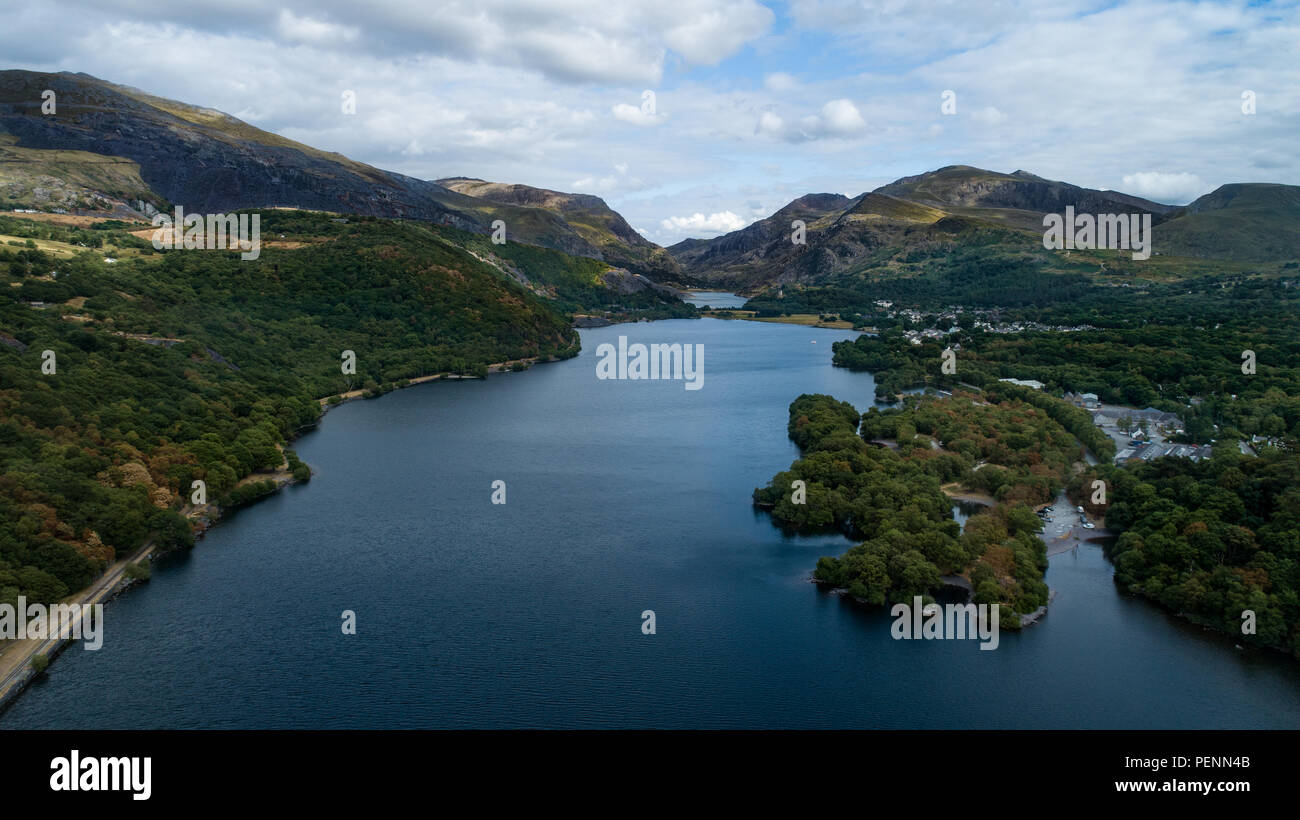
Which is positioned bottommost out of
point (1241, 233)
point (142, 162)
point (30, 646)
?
point (30, 646)

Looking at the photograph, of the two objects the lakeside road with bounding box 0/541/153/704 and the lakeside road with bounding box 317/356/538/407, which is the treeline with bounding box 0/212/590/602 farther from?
the lakeside road with bounding box 317/356/538/407

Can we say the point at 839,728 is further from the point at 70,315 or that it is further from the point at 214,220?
the point at 214,220

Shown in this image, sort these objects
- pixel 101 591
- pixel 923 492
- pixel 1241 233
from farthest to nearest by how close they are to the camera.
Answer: pixel 1241 233 < pixel 923 492 < pixel 101 591

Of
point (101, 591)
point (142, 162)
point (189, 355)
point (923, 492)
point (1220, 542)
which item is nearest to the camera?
point (101, 591)

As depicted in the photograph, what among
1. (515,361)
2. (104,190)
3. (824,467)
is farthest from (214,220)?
(824,467)

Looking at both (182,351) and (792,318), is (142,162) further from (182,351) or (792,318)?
(792,318)

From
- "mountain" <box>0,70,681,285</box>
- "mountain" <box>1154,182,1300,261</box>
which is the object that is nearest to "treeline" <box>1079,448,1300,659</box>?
"mountain" <box>0,70,681,285</box>

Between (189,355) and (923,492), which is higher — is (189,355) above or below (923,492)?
above

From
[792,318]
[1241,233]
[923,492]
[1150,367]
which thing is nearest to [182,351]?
[923,492]
